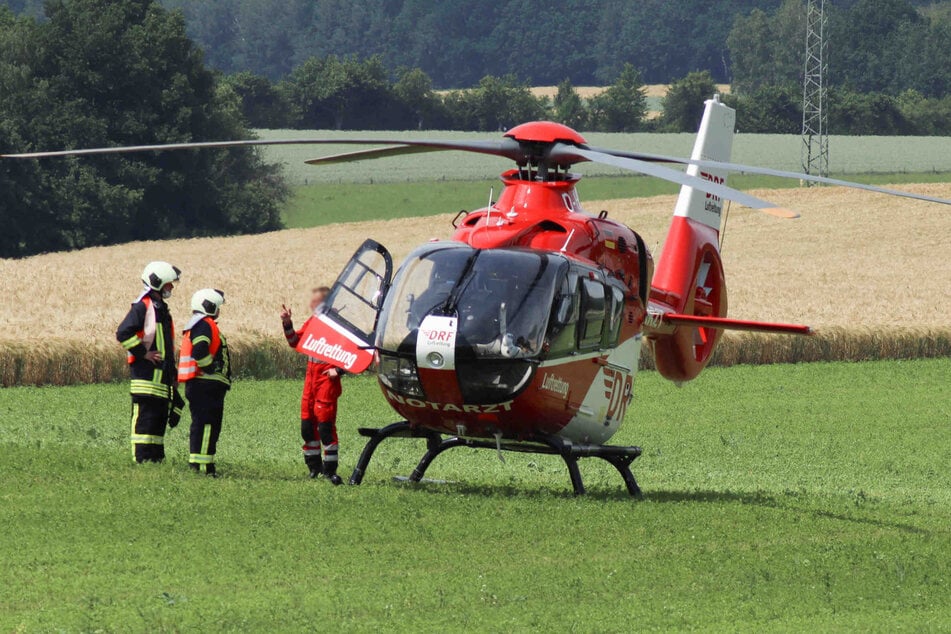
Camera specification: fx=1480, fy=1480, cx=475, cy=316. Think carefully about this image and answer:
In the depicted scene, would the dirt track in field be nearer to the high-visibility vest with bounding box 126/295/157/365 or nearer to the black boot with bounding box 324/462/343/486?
the black boot with bounding box 324/462/343/486

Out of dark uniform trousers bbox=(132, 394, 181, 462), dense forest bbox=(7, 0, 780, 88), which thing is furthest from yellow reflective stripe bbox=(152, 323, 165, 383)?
dense forest bbox=(7, 0, 780, 88)

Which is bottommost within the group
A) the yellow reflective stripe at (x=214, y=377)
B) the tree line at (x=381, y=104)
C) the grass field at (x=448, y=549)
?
the tree line at (x=381, y=104)

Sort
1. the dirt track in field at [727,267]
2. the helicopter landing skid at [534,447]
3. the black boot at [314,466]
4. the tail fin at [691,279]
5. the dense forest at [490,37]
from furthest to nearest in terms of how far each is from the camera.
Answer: the dense forest at [490,37]
the dirt track in field at [727,267]
the tail fin at [691,279]
the black boot at [314,466]
the helicopter landing skid at [534,447]

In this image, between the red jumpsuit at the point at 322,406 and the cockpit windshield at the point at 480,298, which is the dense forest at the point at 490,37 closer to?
the red jumpsuit at the point at 322,406

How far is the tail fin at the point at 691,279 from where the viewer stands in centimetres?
1820

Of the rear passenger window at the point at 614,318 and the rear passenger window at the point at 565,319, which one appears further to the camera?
the rear passenger window at the point at 614,318

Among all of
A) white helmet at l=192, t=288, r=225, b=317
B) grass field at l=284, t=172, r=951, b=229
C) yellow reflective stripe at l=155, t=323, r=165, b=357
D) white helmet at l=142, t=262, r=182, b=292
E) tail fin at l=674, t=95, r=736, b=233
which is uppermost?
tail fin at l=674, t=95, r=736, b=233

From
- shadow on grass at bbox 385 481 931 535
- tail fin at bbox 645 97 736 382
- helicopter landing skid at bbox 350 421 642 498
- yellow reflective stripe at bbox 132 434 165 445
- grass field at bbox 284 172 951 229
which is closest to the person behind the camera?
helicopter landing skid at bbox 350 421 642 498

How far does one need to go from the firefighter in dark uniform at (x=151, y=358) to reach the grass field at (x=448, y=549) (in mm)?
458

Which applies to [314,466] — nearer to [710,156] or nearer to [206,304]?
[206,304]

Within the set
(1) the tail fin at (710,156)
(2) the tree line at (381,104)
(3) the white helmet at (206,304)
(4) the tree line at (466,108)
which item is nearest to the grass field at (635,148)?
(2) the tree line at (381,104)

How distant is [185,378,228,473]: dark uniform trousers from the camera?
15.0 m

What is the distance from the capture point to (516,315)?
44.1 ft

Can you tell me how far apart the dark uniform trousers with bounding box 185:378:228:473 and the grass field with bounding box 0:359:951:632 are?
0.33m
